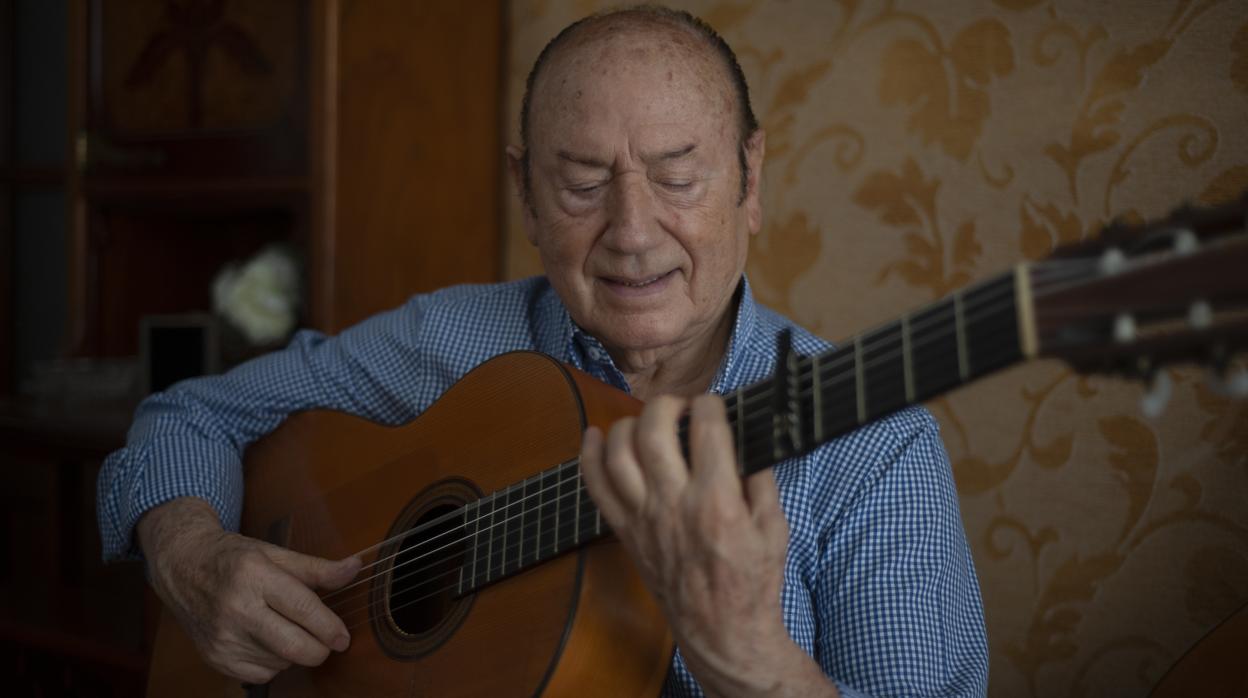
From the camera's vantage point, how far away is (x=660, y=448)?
2.47 feet

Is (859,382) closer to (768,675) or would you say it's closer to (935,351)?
(935,351)

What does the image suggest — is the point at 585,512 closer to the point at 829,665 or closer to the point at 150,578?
the point at 829,665

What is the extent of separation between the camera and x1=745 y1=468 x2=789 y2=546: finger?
2.46 ft

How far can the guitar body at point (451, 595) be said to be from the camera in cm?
86

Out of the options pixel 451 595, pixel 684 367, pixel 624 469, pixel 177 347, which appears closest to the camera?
pixel 624 469

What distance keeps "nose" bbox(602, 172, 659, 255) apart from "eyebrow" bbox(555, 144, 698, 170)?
0.02m

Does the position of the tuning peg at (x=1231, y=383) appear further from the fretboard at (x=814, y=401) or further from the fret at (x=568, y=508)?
the fret at (x=568, y=508)

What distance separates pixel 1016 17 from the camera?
1409 millimetres

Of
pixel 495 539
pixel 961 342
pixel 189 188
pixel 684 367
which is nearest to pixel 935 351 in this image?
pixel 961 342

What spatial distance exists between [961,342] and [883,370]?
2.6 inches

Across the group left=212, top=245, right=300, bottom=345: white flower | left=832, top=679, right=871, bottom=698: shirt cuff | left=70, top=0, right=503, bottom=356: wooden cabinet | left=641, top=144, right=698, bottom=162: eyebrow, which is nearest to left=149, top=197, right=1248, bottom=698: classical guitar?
left=832, top=679, right=871, bottom=698: shirt cuff

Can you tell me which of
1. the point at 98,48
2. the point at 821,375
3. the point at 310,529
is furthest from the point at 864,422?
the point at 98,48

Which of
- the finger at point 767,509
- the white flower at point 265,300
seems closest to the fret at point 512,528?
the finger at point 767,509

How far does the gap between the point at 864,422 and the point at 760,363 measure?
48 centimetres
